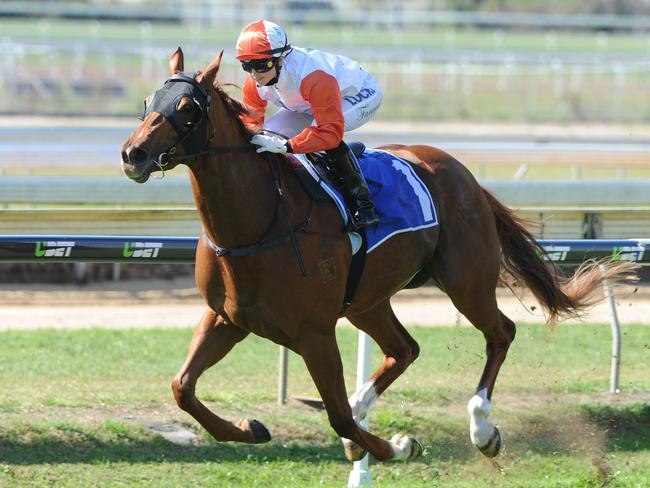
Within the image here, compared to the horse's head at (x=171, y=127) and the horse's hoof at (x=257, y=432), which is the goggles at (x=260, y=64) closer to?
the horse's head at (x=171, y=127)

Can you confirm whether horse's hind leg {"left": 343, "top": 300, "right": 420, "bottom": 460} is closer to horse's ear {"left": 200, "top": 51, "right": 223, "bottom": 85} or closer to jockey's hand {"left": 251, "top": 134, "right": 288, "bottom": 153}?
jockey's hand {"left": 251, "top": 134, "right": 288, "bottom": 153}

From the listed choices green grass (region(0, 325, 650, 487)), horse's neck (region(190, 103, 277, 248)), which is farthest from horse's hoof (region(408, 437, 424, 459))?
horse's neck (region(190, 103, 277, 248))

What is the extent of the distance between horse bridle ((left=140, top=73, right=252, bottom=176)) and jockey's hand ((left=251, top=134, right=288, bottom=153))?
262 millimetres

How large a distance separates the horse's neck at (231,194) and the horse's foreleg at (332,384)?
547 mm

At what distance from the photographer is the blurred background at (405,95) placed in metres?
11.0

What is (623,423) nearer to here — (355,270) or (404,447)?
(404,447)

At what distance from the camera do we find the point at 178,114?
4.46 m

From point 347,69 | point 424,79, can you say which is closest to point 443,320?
point 347,69

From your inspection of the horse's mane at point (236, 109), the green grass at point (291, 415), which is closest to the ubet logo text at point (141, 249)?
the green grass at point (291, 415)

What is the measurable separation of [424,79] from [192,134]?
1044 inches

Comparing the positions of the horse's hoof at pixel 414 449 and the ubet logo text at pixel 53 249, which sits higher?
the ubet logo text at pixel 53 249

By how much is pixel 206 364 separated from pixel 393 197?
121 cm

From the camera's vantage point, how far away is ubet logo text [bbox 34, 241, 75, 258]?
19.9 feet

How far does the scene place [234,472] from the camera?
5938 millimetres
